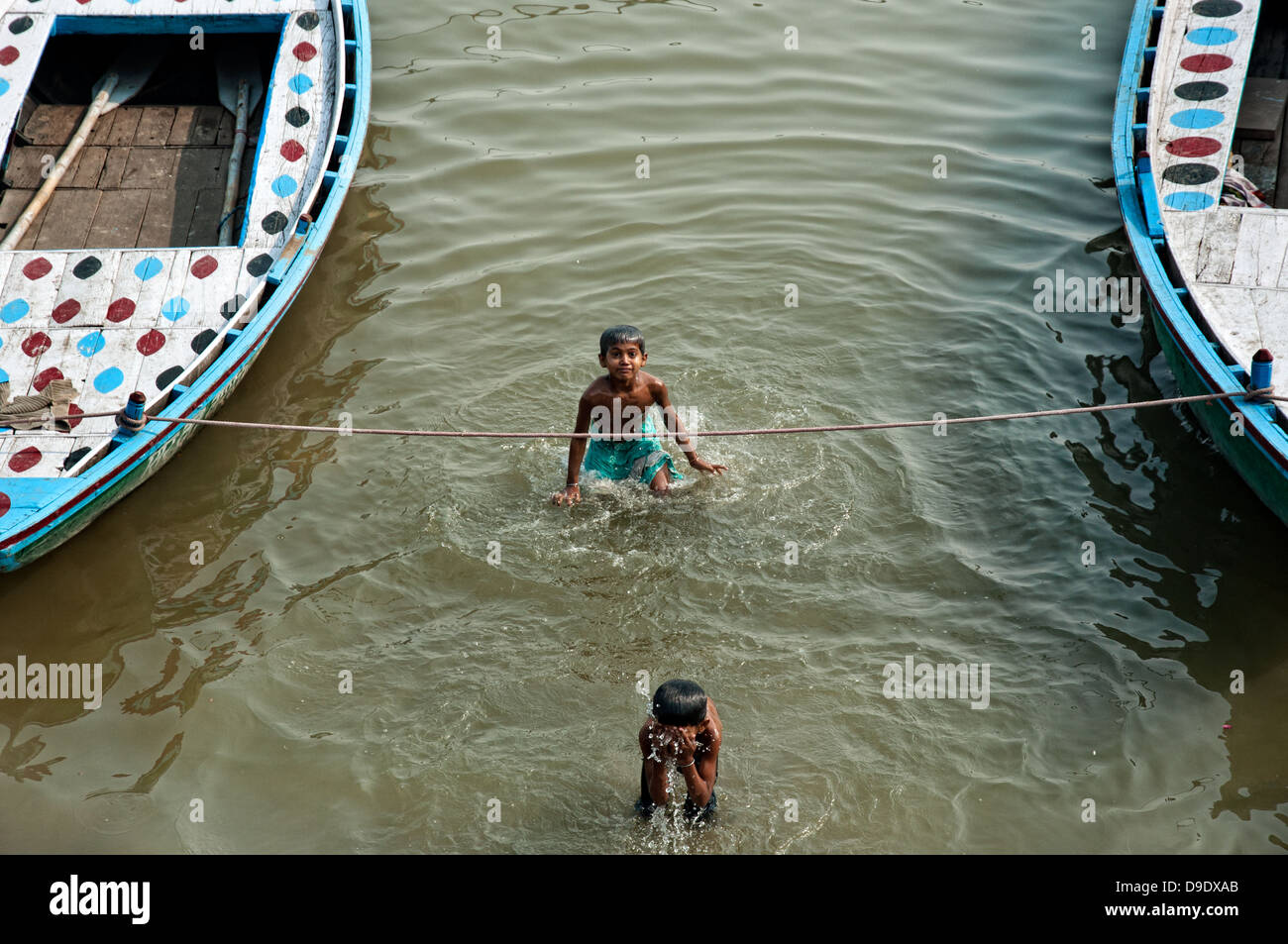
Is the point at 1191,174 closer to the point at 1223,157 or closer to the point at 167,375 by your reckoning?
the point at 1223,157

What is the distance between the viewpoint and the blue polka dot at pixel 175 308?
20.7 ft

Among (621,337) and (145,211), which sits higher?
(145,211)

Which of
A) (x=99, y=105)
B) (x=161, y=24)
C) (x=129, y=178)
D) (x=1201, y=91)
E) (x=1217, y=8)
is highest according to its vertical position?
(x=161, y=24)

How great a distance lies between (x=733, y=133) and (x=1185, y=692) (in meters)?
5.52

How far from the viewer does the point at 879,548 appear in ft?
18.7

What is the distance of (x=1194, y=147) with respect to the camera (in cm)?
687

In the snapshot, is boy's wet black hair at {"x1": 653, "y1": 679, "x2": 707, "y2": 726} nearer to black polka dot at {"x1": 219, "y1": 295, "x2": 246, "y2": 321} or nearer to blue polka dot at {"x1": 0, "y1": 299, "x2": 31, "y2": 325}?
black polka dot at {"x1": 219, "y1": 295, "x2": 246, "y2": 321}

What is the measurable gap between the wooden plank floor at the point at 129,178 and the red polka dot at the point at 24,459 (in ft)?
6.87

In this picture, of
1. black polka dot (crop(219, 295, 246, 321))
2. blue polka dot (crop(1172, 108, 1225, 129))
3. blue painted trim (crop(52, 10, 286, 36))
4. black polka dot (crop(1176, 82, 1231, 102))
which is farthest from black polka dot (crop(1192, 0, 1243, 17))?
black polka dot (crop(219, 295, 246, 321))

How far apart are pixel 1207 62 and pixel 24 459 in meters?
7.22

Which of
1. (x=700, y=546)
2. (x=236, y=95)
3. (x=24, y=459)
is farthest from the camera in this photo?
(x=236, y=95)

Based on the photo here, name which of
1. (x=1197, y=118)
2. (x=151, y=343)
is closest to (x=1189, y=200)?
Answer: (x=1197, y=118)

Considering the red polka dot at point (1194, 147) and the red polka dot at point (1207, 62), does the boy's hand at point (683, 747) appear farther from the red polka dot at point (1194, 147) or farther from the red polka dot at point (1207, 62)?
the red polka dot at point (1207, 62)

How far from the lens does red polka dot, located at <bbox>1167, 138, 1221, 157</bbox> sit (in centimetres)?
682
